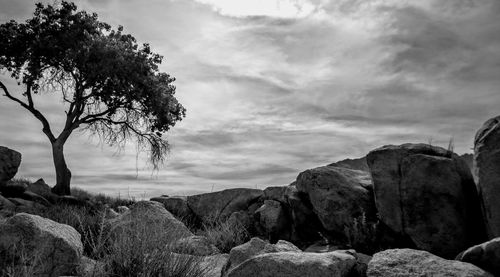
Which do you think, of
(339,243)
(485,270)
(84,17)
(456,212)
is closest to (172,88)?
(84,17)

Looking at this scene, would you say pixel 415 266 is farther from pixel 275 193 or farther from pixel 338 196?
pixel 275 193

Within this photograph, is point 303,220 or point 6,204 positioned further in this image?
point 6,204

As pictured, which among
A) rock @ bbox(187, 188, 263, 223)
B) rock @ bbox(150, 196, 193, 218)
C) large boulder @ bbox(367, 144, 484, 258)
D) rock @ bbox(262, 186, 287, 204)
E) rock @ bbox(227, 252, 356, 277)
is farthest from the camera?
rock @ bbox(150, 196, 193, 218)

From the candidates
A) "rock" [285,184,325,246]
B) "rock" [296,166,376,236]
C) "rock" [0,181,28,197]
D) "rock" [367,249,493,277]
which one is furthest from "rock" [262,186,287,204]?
"rock" [0,181,28,197]

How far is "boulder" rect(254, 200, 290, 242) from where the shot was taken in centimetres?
1289

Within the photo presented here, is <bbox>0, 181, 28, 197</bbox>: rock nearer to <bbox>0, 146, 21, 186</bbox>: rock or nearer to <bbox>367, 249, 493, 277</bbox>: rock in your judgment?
<bbox>0, 146, 21, 186</bbox>: rock

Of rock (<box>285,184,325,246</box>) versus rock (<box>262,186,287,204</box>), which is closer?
rock (<box>285,184,325,246</box>)

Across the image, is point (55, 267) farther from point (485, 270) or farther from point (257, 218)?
point (257, 218)

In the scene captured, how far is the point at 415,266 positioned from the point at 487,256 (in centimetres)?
109

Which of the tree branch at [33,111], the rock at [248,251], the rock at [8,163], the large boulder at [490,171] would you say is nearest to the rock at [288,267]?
the rock at [248,251]

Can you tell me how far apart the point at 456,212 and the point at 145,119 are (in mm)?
21728

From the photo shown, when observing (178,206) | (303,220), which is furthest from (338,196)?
(178,206)

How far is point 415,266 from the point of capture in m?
5.82

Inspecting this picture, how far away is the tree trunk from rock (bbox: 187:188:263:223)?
11259 millimetres
